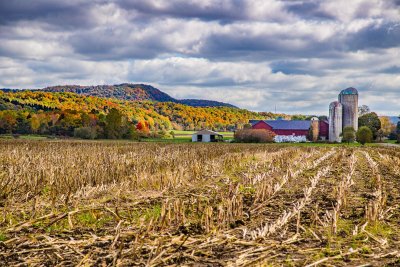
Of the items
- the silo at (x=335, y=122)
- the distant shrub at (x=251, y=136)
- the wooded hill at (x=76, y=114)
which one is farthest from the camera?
the silo at (x=335, y=122)

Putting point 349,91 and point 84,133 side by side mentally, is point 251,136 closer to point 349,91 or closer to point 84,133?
point 84,133

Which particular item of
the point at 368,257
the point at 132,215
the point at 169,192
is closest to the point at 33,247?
the point at 132,215

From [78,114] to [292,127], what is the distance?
147 feet

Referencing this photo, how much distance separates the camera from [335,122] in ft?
355

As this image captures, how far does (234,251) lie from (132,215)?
149 inches

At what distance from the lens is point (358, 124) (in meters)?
115

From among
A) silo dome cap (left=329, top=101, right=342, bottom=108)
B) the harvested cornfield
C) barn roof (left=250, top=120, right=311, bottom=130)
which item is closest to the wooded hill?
barn roof (left=250, top=120, right=311, bottom=130)

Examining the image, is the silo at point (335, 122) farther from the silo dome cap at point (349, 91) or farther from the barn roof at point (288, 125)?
the silo dome cap at point (349, 91)

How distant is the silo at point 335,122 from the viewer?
10719 cm

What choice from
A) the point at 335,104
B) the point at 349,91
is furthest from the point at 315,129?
the point at 349,91

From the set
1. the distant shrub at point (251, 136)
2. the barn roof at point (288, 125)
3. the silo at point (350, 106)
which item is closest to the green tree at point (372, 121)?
the silo at point (350, 106)

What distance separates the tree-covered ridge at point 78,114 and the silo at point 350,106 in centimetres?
4752

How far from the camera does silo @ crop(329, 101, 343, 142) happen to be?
107m

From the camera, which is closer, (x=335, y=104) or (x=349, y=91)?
(x=335, y=104)
